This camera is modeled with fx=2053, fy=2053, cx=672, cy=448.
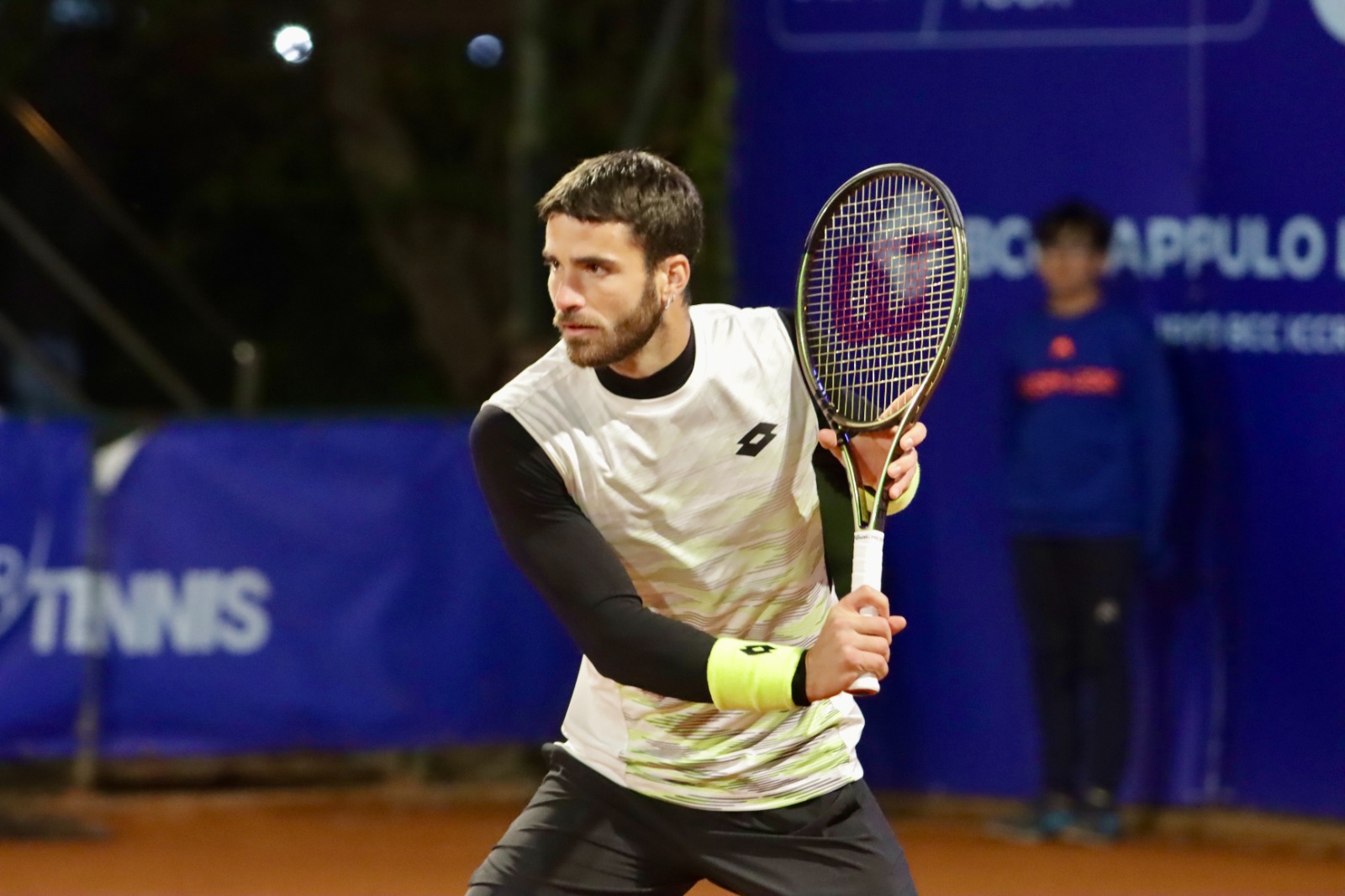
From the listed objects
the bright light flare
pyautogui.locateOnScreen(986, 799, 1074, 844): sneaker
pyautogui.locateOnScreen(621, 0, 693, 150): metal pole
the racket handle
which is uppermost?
the bright light flare

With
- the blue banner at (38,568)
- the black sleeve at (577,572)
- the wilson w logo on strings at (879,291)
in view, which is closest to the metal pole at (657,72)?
the blue banner at (38,568)

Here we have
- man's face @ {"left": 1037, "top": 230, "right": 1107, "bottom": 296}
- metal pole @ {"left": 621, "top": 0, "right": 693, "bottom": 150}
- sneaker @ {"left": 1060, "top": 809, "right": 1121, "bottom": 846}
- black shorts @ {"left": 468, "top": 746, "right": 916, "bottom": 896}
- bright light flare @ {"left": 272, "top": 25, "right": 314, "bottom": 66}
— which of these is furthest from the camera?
bright light flare @ {"left": 272, "top": 25, "right": 314, "bottom": 66}

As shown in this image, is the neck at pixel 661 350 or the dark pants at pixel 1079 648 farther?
the dark pants at pixel 1079 648

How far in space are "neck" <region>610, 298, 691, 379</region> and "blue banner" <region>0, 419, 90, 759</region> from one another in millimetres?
3957

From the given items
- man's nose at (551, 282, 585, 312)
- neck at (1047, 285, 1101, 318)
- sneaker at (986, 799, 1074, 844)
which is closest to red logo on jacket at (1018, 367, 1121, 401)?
neck at (1047, 285, 1101, 318)

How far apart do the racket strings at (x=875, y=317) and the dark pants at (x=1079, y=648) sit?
278 centimetres

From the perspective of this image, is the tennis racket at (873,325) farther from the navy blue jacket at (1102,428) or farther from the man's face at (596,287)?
the navy blue jacket at (1102,428)

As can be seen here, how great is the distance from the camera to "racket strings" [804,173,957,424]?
350 centimetres

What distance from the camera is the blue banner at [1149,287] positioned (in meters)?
6.43

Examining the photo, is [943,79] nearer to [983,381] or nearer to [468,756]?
[983,381]

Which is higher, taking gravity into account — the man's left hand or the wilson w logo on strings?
the wilson w logo on strings

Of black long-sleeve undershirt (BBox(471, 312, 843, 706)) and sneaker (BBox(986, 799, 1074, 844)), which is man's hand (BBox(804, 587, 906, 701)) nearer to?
black long-sleeve undershirt (BBox(471, 312, 843, 706))

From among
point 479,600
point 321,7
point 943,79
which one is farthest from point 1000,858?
point 321,7

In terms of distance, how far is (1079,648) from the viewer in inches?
259
